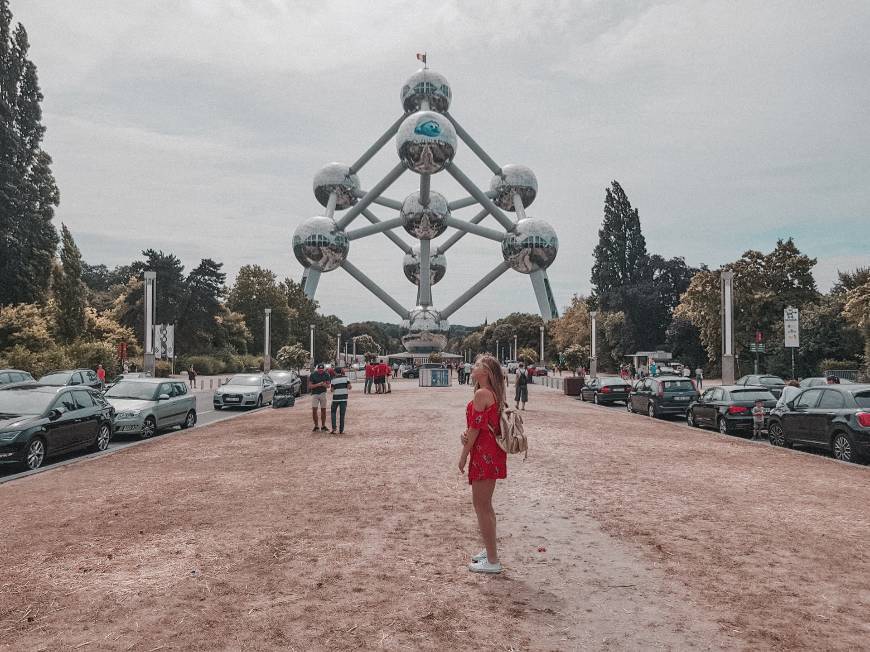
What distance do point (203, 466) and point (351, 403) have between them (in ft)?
48.1

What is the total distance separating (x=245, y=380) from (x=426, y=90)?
40.0 m

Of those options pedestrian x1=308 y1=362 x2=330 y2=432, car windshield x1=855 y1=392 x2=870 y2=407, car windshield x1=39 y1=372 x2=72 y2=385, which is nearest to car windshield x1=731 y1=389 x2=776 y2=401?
car windshield x1=855 y1=392 x2=870 y2=407

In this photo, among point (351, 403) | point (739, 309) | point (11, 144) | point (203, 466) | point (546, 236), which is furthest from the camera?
point (546, 236)

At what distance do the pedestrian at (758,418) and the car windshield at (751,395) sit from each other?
1133 mm

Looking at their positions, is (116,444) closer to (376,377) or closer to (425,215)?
(376,377)

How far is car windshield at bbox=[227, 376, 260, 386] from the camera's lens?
26.4 meters

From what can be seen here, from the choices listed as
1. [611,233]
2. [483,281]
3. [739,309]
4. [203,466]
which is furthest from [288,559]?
[611,233]

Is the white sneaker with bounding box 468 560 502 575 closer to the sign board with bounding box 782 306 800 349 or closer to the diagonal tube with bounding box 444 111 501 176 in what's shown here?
the sign board with bounding box 782 306 800 349

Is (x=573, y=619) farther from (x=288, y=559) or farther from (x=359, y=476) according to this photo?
(x=359, y=476)

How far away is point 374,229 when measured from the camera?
60.6 metres

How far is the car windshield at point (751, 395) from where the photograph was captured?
685 inches

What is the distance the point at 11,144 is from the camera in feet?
128

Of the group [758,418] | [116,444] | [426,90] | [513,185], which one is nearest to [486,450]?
[116,444]

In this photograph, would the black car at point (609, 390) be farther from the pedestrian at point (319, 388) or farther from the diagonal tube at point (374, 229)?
the diagonal tube at point (374, 229)
